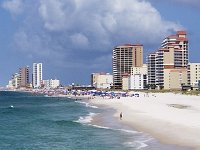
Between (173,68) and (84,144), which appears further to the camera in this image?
(173,68)

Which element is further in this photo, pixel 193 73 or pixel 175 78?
pixel 193 73

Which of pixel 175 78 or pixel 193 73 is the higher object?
pixel 193 73

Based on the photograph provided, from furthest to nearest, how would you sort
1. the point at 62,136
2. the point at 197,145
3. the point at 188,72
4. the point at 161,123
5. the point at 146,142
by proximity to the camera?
1. the point at 188,72
2. the point at 161,123
3. the point at 62,136
4. the point at 146,142
5. the point at 197,145

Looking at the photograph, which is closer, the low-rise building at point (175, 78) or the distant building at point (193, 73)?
the low-rise building at point (175, 78)

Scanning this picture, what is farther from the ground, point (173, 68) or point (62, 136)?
point (173, 68)

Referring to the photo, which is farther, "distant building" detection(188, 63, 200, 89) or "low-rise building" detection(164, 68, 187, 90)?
"distant building" detection(188, 63, 200, 89)

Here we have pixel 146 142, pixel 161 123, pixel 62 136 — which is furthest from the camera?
pixel 161 123

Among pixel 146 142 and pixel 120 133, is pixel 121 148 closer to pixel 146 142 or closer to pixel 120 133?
pixel 146 142

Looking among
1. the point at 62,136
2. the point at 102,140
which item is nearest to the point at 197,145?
the point at 102,140

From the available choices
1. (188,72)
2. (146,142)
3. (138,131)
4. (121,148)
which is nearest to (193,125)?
(138,131)
